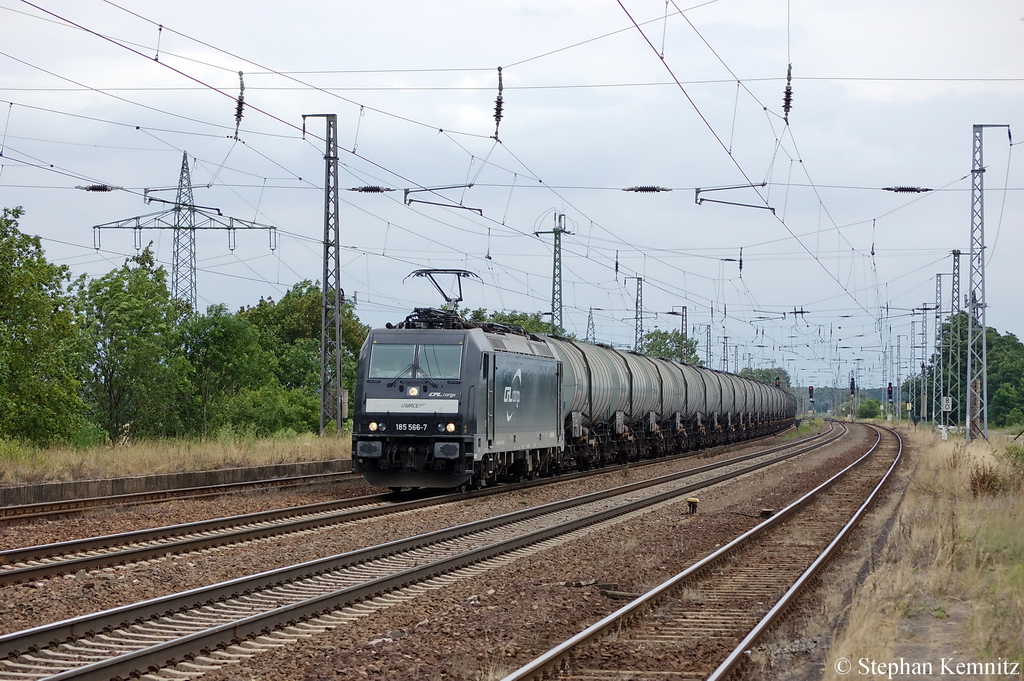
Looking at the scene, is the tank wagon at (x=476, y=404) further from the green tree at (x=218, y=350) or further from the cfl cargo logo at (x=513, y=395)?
the green tree at (x=218, y=350)

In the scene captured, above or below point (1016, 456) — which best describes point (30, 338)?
above

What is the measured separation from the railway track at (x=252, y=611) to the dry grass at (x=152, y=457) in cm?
865

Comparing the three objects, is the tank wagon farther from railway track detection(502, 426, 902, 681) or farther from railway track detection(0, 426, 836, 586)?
railway track detection(502, 426, 902, 681)

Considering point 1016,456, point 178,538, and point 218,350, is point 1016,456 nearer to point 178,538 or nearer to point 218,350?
point 178,538

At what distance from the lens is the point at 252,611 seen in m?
9.96

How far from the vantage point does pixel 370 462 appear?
804 inches

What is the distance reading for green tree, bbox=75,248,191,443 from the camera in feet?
100

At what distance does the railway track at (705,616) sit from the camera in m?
8.08

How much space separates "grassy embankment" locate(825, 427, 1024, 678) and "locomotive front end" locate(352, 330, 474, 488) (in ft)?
26.4

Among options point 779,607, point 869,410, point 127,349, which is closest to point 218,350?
point 127,349

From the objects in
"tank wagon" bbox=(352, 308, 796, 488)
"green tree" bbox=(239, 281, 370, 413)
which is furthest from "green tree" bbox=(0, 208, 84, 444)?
"green tree" bbox=(239, 281, 370, 413)

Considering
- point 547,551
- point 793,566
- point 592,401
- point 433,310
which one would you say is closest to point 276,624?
point 547,551

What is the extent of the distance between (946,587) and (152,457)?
653 inches

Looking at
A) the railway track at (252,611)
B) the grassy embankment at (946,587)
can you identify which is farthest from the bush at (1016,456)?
the railway track at (252,611)
